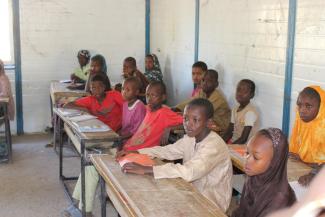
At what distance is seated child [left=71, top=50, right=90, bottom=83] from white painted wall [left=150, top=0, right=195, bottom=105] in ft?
3.65

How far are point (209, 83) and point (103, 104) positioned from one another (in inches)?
43.5

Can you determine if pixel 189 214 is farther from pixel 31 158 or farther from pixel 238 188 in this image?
pixel 31 158

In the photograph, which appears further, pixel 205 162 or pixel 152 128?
pixel 152 128

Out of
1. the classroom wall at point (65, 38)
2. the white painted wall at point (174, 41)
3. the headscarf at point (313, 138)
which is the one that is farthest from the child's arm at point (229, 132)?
the classroom wall at point (65, 38)

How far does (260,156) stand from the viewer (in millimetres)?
1878

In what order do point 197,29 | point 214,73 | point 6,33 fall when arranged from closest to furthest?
point 214,73
point 197,29
point 6,33

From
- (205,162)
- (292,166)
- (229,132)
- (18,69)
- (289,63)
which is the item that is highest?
(289,63)

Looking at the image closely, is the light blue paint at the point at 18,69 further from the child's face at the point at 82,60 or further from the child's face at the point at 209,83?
the child's face at the point at 209,83

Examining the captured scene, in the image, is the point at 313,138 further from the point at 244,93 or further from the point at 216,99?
the point at 216,99

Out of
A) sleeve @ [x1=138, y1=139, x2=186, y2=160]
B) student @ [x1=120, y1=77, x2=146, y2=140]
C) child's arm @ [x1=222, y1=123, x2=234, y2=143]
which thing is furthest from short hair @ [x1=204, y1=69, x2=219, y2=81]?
sleeve @ [x1=138, y1=139, x2=186, y2=160]

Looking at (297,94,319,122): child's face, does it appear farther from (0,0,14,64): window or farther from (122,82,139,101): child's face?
(0,0,14,64): window

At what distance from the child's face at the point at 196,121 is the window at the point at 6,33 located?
499 cm

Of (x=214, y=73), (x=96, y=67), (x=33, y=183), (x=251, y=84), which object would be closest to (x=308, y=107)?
(x=251, y=84)

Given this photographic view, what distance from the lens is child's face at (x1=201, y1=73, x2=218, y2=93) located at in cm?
471
